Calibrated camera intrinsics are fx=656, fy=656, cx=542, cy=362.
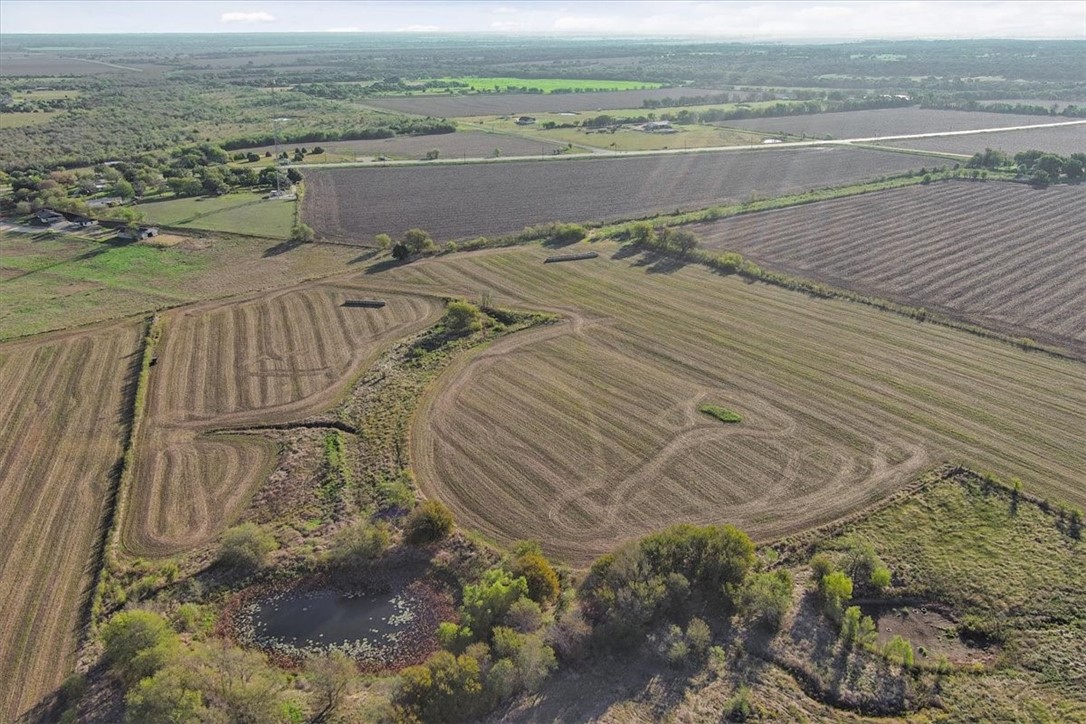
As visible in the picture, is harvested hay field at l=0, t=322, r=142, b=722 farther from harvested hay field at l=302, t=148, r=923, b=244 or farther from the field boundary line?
harvested hay field at l=302, t=148, r=923, b=244

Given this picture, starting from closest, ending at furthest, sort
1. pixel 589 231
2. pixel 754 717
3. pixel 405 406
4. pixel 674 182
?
pixel 754 717, pixel 405 406, pixel 589 231, pixel 674 182

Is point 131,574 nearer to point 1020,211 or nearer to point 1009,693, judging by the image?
point 1009,693

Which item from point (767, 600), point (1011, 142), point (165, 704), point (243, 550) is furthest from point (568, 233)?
point (1011, 142)

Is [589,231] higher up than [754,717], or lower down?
higher up

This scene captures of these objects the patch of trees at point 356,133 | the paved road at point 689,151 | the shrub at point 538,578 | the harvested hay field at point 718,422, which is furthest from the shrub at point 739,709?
the patch of trees at point 356,133

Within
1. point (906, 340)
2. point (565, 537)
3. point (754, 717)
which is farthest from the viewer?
point (906, 340)

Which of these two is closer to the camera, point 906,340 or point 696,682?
point 696,682

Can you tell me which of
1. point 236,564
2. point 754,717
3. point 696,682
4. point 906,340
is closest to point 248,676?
point 236,564

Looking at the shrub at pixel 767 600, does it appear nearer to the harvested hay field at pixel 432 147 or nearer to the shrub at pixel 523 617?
the shrub at pixel 523 617
